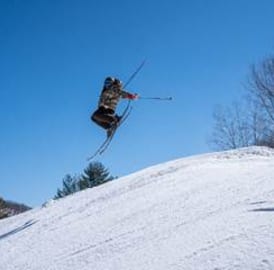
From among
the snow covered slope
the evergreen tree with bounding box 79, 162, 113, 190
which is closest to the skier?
the snow covered slope

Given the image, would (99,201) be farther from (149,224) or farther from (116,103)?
(149,224)

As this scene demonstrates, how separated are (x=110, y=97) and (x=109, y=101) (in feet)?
0.33

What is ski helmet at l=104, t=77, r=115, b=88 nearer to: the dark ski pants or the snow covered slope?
the dark ski pants

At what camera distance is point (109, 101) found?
1223 centimetres

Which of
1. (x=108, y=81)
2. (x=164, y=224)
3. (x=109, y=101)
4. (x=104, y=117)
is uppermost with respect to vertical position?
(x=108, y=81)

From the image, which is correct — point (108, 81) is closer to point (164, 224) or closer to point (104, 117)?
point (104, 117)

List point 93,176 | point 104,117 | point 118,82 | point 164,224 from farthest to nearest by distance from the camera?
point 93,176 < point 118,82 < point 104,117 < point 164,224

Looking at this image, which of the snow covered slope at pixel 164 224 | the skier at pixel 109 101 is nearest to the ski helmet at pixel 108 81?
the skier at pixel 109 101

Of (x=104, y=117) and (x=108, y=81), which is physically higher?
(x=108, y=81)

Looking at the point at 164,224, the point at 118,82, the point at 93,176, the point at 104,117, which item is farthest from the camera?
the point at 93,176

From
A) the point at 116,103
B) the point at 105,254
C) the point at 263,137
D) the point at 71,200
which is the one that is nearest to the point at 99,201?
the point at 71,200

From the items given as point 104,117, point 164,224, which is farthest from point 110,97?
point 164,224

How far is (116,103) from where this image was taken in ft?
40.5

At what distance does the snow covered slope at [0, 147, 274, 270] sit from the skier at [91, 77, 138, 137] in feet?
6.93
